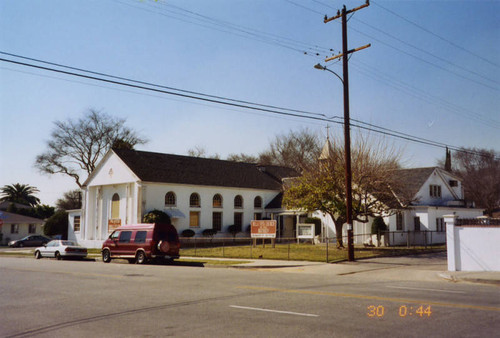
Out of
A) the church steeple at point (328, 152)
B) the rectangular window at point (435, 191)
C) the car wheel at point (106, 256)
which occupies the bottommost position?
the car wheel at point (106, 256)

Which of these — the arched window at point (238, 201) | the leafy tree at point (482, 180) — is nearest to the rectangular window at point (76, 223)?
the arched window at point (238, 201)

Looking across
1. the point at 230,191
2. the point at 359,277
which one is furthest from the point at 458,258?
the point at 230,191

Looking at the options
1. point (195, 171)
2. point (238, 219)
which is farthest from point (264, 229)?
point (195, 171)

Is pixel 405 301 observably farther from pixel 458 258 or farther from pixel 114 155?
pixel 114 155

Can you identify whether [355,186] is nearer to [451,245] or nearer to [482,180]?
[451,245]

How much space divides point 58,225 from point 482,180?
57418mm

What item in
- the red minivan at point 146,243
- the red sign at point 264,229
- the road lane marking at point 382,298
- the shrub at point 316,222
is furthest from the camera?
the shrub at point 316,222

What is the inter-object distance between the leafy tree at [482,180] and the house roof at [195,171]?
102 feet

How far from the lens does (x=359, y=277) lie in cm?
1752

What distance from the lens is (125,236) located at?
2627 cm

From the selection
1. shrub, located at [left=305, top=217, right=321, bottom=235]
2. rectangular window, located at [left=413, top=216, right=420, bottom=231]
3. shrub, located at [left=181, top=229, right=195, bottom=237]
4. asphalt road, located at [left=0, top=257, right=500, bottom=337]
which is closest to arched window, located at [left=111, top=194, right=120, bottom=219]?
shrub, located at [left=181, top=229, right=195, bottom=237]

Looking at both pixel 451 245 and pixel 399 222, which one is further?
pixel 399 222

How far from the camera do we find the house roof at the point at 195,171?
41.7 m

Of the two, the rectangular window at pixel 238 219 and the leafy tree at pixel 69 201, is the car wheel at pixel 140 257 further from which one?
the leafy tree at pixel 69 201
